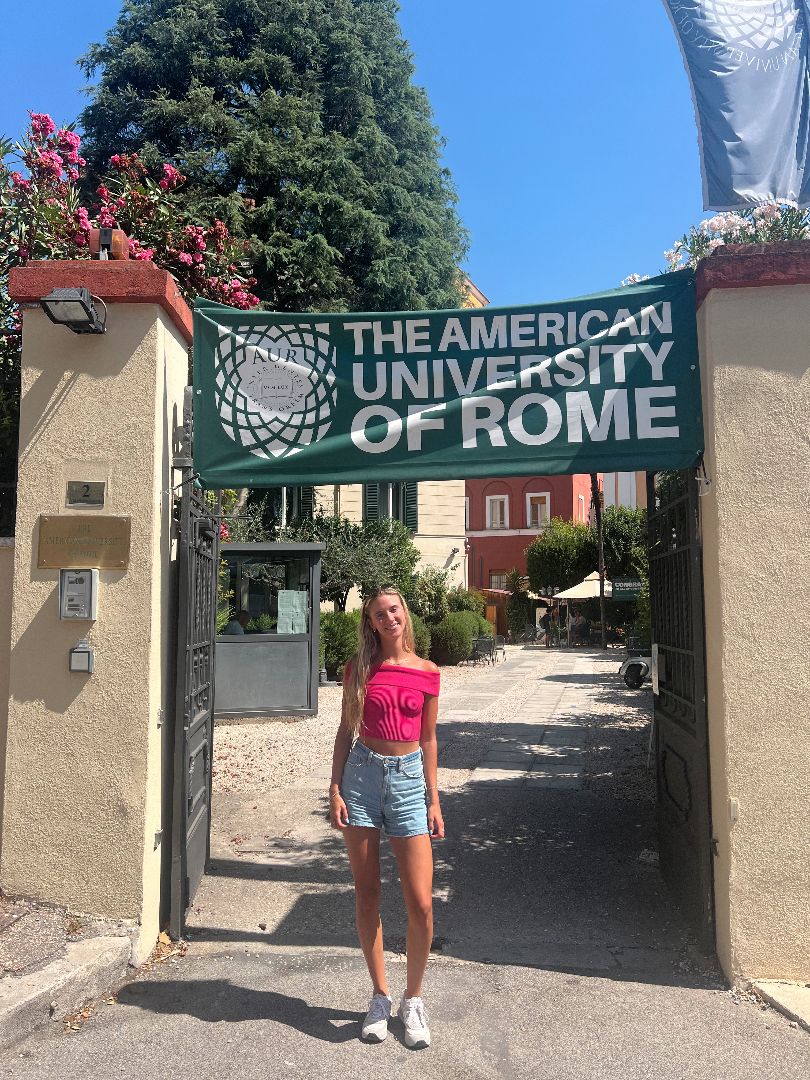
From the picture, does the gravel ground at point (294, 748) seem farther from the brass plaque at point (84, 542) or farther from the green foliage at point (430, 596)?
the green foliage at point (430, 596)

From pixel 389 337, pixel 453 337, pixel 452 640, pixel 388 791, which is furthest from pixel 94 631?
pixel 452 640

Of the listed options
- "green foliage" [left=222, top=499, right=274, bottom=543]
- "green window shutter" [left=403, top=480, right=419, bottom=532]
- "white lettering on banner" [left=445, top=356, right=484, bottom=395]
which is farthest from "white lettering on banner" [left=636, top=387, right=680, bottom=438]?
"green window shutter" [left=403, top=480, right=419, bottom=532]

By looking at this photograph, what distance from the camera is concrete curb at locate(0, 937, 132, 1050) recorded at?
324 cm

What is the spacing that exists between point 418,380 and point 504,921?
2946mm

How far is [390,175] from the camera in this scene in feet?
65.3

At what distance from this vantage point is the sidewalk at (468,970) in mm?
3188

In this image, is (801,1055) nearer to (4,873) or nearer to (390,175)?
(4,873)

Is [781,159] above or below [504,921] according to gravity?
above

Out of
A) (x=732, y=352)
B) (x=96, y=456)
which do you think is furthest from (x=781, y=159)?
(x=96, y=456)

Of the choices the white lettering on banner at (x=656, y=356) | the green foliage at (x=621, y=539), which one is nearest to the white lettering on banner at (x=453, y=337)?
the white lettering on banner at (x=656, y=356)

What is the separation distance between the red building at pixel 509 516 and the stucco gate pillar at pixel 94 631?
42936mm

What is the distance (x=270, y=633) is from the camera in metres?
12.4

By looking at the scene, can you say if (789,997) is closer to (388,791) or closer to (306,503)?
(388,791)

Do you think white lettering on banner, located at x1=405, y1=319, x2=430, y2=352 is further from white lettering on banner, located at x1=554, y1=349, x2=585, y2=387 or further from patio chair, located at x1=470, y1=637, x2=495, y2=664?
patio chair, located at x1=470, y1=637, x2=495, y2=664
